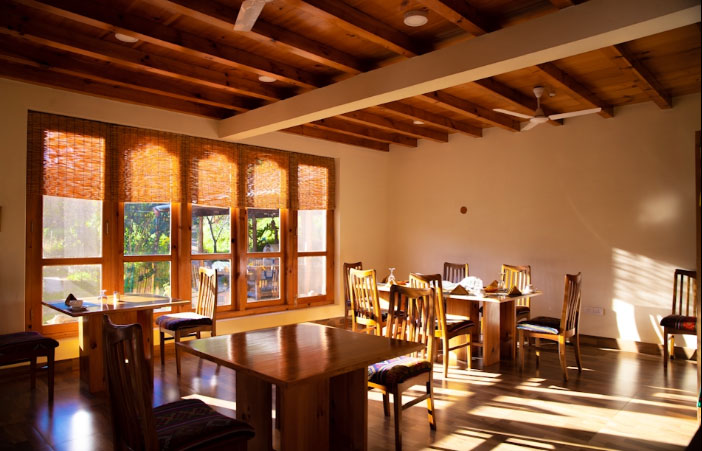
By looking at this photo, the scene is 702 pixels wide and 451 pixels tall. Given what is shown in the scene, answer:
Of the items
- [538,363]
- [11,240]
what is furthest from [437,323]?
[11,240]

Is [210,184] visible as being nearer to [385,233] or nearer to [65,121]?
[65,121]

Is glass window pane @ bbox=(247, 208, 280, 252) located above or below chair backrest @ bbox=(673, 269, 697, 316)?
above

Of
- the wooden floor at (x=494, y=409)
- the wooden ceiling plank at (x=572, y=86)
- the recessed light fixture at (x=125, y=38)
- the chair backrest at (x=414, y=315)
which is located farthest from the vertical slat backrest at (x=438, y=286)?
the recessed light fixture at (x=125, y=38)

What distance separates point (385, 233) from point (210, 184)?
318 centimetres

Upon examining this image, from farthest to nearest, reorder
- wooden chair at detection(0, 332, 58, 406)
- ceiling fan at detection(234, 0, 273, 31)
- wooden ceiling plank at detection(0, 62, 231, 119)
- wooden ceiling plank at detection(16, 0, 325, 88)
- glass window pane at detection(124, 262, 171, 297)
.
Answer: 1. glass window pane at detection(124, 262, 171, 297)
2. wooden ceiling plank at detection(0, 62, 231, 119)
3. wooden chair at detection(0, 332, 58, 406)
4. wooden ceiling plank at detection(16, 0, 325, 88)
5. ceiling fan at detection(234, 0, 273, 31)

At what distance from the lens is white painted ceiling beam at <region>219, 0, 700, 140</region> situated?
272 centimetres

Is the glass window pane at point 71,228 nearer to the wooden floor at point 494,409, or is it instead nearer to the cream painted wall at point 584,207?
the wooden floor at point 494,409

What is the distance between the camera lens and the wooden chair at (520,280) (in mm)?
5484

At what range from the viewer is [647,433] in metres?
A: 3.19

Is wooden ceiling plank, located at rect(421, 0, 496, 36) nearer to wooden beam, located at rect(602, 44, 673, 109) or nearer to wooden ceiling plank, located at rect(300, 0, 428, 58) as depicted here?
wooden ceiling plank, located at rect(300, 0, 428, 58)

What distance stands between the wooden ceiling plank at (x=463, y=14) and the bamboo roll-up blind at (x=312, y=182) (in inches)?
146

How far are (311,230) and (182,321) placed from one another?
9.06 ft

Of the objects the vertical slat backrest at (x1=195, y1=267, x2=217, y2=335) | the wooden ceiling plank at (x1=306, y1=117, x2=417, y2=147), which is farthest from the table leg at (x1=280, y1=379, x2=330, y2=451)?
the wooden ceiling plank at (x1=306, y1=117, x2=417, y2=147)

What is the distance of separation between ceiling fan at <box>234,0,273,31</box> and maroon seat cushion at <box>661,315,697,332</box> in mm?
4703
